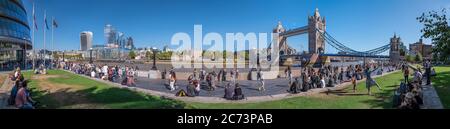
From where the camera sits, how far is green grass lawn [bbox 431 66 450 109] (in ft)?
14.5

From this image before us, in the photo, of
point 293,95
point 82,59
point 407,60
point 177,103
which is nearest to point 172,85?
point 177,103

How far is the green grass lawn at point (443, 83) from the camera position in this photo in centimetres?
443

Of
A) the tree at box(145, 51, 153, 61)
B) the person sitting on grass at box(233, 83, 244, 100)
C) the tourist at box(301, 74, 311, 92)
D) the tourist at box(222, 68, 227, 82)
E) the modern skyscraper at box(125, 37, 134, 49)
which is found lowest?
the person sitting on grass at box(233, 83, 244, 100)

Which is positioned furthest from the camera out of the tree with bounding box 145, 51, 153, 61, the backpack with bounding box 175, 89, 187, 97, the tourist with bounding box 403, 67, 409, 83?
the tourist with bounding box 403, 67, 409, 83

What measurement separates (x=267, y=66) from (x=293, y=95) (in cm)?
109

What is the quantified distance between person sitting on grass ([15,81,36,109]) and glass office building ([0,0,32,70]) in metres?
0.44

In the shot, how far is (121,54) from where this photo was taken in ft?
13.9

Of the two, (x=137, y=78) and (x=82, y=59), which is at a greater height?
(x=82, y=59)

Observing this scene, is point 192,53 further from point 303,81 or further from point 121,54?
point 303,81

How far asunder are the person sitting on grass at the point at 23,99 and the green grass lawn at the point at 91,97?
0.33 feet

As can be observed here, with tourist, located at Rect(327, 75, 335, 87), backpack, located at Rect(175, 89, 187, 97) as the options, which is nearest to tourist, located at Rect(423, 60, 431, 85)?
tourist, located at Rect(327, 75, 335, 87)

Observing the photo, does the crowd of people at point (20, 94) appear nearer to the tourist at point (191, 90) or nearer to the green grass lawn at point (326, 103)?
the tourist at point (191, 90)

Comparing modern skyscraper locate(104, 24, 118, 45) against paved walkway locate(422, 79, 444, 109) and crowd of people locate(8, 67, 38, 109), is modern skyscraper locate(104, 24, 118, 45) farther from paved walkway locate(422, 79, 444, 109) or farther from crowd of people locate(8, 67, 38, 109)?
paved walkway locate(422, 79, 444, 109)

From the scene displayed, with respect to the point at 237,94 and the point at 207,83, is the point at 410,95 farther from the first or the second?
the point at 207,83
